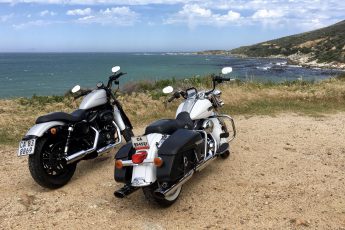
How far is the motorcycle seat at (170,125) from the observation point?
15.5ft

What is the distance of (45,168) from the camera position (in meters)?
5.14

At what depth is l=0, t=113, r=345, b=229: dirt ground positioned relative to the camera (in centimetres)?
430

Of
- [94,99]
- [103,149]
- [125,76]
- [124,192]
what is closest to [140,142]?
[124,192]

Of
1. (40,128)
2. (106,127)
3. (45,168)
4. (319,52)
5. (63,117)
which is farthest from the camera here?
(319,52)

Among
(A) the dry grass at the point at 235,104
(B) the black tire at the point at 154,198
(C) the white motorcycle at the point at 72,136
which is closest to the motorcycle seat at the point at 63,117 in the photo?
(C) the white motorcycle at the point at 72,136

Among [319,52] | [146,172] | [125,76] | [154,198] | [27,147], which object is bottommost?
[319,52]

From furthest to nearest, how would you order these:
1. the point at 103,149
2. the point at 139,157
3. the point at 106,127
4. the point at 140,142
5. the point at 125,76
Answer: the point at 125,76
the point at 106,127
the point at 103,149
the point at 140,142
the point at 139,157

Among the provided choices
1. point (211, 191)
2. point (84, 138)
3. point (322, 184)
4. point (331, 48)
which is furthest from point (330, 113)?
point (331, 48)

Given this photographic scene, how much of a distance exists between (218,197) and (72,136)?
2066mm

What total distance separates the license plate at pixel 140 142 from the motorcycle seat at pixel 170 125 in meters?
0.31

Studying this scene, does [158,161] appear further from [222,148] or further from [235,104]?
[235,104]

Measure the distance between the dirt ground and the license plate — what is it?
0.73m

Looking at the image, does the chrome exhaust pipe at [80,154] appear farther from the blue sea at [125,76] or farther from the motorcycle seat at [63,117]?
the blue sea at [125,76]

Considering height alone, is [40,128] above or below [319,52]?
above
